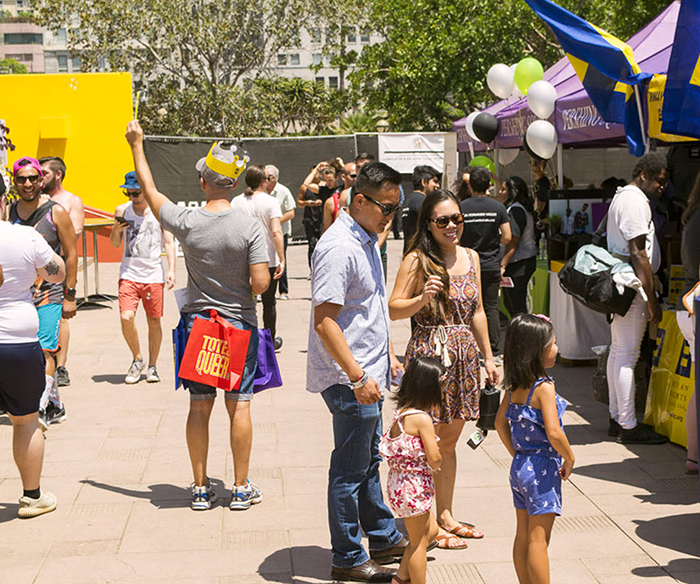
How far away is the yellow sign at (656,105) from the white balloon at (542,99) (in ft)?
8.56

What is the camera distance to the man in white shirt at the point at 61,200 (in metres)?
7.68

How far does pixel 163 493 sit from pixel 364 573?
5.81 feet

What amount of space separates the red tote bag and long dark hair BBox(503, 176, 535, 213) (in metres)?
4.95

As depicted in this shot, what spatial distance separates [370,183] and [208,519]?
2.12 metres

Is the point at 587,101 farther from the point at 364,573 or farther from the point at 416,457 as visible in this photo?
the point at 364,573

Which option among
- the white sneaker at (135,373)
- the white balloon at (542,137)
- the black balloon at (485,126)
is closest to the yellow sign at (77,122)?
the black balloon at (485,126)

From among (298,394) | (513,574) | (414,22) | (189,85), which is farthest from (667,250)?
(189,85)

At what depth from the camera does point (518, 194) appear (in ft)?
31.2

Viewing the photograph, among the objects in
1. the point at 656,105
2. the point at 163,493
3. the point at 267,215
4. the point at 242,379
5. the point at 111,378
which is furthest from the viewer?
the point at 267,215

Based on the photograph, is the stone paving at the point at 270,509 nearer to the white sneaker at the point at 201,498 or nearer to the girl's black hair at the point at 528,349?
the white sneaker at the point at 201,498

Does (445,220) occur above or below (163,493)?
above

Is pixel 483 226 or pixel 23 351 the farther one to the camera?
pixel 483 226

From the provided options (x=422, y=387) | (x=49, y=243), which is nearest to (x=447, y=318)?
(x=422, y=387)

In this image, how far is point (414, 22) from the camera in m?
28.0
